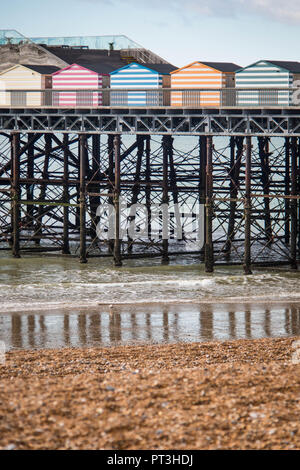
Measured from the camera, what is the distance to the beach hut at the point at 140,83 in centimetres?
2834

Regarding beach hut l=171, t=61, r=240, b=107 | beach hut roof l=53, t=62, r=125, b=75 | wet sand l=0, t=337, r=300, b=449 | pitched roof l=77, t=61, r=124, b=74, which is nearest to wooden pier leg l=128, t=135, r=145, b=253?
pitched roof l=77, t=61, r=124, b=74

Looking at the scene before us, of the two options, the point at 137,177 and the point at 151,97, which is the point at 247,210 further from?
the point at 137,177

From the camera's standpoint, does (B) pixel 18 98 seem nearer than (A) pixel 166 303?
No

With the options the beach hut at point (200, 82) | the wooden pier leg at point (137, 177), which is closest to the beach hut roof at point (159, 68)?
the beach hut at point (200, 82)

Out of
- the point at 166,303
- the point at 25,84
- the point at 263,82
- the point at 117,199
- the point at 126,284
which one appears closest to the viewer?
the point at 166,303

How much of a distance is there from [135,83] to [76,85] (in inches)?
101

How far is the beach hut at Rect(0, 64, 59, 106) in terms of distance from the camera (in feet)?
100.0

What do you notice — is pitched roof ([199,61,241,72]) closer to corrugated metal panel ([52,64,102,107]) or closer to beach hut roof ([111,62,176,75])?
beach hut roof ([111,62,176,75])

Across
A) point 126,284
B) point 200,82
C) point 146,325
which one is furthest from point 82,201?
point 146,325

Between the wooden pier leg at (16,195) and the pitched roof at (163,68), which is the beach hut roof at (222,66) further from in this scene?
the wooden pier leg at (16,195)

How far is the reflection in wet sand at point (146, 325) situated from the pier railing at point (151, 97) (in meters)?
8.01

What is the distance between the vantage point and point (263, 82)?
2752 cm

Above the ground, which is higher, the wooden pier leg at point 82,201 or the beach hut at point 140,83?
the beach hut at point 140,83
